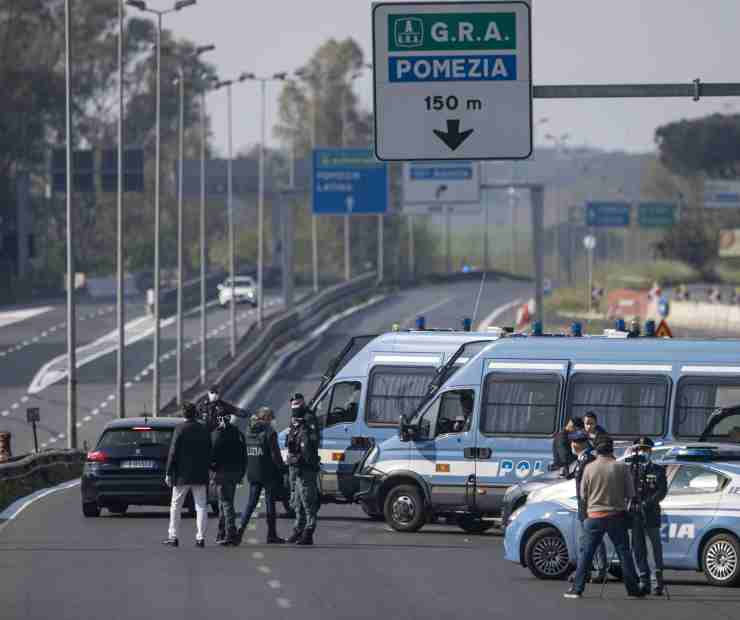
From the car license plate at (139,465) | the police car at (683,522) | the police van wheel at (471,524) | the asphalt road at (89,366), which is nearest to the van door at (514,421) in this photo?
the police van wheel at (471,524)

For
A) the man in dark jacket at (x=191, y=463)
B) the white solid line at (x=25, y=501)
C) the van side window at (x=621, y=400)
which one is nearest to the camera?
the man in dark jacket at (x=191, y=463)

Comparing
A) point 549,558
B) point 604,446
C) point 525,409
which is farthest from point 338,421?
point 604,446

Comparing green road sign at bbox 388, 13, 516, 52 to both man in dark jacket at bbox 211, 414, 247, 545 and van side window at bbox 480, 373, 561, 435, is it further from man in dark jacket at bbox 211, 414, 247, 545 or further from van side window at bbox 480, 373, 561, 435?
van side window at bbox 480, 373, 561, 435

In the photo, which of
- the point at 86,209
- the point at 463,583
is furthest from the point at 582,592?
the point at 86,209

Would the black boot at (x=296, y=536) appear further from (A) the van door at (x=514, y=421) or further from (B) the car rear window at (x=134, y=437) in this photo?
(B) the car rear window at (x=134, y=437)

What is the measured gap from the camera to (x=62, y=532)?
2384 centimetres

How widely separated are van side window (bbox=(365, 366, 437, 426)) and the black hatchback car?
3072 mm

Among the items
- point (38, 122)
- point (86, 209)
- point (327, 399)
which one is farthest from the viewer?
point (86, 209)

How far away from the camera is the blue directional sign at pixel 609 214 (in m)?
112

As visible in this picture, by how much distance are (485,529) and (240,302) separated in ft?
228

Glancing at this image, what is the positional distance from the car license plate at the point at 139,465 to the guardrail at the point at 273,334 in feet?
83.7

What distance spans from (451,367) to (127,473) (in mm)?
4499

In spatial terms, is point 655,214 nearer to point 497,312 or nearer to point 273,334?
point 497,312

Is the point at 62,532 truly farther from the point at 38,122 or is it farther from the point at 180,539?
the point at 38,122
